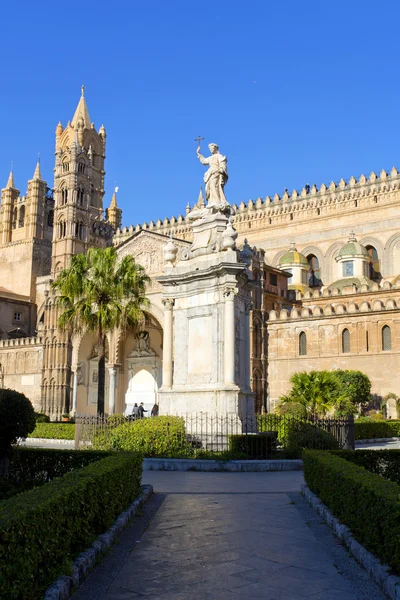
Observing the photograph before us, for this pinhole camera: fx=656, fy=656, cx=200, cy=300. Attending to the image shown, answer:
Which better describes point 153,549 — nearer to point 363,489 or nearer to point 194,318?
point 363,489

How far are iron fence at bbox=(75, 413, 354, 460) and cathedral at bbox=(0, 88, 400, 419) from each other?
45.2ft

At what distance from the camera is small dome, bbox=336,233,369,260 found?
2126 inches

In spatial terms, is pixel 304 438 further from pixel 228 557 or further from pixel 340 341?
pixel 340 341

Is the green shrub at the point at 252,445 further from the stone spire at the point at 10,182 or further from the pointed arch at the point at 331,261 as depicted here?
the stone spire at the point at 10,182

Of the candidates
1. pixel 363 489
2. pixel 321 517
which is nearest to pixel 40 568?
pixel 363 489

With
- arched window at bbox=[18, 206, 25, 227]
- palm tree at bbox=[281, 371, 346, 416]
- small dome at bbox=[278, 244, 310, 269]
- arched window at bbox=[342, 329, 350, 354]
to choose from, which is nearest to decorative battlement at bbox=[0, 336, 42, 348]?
small dome at bbox=[278, 244, 310, 269]

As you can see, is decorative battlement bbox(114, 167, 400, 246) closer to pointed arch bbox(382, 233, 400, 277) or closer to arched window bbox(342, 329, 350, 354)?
pointed arch bbox(382, 233, 400, 277)

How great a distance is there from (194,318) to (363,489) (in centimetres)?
1171

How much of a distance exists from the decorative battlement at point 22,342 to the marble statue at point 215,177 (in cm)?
4150

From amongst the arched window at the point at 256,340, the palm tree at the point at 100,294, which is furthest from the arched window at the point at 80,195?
the palm tree at the point at 100,294

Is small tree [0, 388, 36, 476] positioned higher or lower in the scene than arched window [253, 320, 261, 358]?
lower

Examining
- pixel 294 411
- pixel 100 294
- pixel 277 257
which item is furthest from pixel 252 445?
pixel 277 257

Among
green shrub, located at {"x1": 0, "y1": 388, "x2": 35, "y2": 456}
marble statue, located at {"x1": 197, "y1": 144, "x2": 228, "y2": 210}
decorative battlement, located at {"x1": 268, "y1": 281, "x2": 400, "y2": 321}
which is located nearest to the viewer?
green shrub, located at {"x1": 0, "y1": 388, "x2": 35, "y2": 456}

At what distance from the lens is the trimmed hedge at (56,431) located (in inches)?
1064
